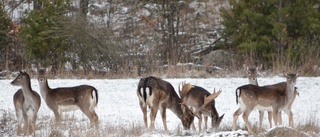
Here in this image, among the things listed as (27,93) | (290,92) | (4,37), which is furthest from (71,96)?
(4,37)

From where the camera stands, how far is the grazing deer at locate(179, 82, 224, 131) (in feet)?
→ 40.2

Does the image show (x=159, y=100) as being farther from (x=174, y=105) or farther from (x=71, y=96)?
(x=71, y=96)

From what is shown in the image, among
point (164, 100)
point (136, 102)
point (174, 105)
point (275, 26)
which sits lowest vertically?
point (136, 102)

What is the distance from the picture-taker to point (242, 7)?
2230cm

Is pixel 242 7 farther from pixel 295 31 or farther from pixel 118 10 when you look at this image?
pixel 118 10

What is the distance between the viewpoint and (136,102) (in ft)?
49.1

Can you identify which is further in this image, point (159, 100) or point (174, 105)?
point (174, 105)

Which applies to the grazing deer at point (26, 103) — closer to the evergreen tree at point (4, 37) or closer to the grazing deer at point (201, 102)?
the grazing deer at point (201, 102)

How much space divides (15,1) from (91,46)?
10673 mm

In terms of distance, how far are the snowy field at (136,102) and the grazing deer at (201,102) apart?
0.94ft

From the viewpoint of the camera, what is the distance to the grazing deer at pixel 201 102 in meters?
12.3

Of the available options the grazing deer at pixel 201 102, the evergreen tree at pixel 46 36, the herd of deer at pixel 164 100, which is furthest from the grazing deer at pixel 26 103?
the evergreen tree at pixel 46 36

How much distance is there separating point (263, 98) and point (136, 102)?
4.10m

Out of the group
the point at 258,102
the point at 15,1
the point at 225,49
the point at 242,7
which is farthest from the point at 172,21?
the point at 258,102
